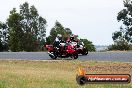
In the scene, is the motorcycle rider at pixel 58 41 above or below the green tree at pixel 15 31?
below

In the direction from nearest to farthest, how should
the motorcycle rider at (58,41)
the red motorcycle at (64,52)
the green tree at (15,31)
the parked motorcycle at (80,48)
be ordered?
1. the red motorcycle at (64,52)
2. the motorcycle rider at (58,41)
3. the parked motorcycle at (80,48)
4. the green tree at (15,31)

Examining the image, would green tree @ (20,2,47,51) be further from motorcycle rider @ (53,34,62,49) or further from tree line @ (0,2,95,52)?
motorcycle rider @ (53,34,62,49)

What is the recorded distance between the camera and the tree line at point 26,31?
6462 centimetres

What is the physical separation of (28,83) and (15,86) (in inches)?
32.1

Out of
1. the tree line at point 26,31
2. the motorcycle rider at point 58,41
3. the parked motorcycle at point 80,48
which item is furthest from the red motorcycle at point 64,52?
the tree line at point 26,31

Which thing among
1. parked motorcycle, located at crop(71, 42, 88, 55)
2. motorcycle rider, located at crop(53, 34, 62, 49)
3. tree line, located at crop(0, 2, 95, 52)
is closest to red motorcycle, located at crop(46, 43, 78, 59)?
motorcycle rider, located at crop(53, 34, 62, 49)

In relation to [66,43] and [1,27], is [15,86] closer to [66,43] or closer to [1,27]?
[66,43]

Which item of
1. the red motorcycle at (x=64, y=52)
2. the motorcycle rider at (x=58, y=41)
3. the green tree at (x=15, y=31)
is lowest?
the red motorcycle at (x=64, y=52)

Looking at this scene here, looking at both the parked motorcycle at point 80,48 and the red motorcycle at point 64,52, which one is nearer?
the red motorcycle at point 64,52

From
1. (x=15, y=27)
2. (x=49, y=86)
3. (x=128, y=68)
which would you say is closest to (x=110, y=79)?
(x=49, y=86)

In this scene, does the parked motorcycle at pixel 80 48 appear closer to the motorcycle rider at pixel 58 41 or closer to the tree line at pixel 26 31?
the motorcycle rider at pixel 58 41

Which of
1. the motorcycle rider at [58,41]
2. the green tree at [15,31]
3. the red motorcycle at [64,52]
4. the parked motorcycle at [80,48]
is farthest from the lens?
the green tree at [15,31]

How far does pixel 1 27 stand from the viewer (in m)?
72.5

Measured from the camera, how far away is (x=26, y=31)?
2746 inches
